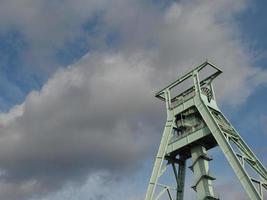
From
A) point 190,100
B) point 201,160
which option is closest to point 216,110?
point 190,100

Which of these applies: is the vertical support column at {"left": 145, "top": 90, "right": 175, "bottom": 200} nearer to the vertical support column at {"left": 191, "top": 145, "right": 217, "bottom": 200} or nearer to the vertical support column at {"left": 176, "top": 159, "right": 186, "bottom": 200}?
the vertical support column at {"left": 176, "top": 159, "right": 186, "bottom": 200}

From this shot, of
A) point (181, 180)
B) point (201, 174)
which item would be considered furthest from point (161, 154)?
point (201, 174)

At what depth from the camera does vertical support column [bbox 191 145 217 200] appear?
121 ft

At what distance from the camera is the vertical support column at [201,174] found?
37.0m

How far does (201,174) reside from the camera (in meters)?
37.8

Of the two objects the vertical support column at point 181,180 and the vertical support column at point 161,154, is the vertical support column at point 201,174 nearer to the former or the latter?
the vertical support column at point 181,180

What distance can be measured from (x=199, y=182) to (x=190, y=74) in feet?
34.6

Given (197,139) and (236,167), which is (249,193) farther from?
(197,139)

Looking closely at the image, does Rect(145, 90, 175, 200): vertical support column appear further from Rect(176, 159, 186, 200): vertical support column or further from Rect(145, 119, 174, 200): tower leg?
Rect(176, 159, 186, 200): vertical support column

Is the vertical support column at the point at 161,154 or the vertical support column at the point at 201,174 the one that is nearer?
the vertical support column at the point at 201,174

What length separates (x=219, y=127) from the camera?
36781 mm

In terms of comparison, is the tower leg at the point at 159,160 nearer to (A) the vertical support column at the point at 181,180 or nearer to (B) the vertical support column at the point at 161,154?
(B) the vertical support column at the point at 161,154

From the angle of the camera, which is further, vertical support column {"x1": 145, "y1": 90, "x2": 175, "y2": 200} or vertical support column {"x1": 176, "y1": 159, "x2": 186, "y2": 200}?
vertical support column {"x1": 176, "y1": 159, "x2": 186, "y2": 200}

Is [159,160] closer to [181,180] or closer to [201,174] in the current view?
[181,180]
